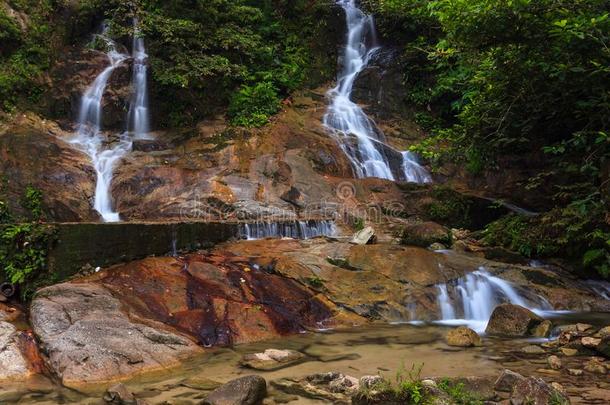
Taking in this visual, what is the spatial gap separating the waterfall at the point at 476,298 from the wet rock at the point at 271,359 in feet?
10.4

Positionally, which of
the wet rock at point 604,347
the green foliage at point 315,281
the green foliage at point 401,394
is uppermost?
the green foliage at point 315,281

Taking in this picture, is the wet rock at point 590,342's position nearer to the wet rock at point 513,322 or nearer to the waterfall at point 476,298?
the wet rock at point 513,322

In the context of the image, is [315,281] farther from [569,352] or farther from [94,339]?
[569,352]

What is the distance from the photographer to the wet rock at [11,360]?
537cm

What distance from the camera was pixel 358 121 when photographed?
17.4 m

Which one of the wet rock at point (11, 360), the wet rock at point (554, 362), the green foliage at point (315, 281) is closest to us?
the wet rock at point (554, 362)

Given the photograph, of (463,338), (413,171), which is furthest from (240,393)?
(413,171)

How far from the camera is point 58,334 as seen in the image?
595 cm

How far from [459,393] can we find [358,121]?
1401 cm

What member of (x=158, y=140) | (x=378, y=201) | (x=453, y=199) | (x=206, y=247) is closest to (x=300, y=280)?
(x=206, y=247)

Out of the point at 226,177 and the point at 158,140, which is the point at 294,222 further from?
the point at 158,140

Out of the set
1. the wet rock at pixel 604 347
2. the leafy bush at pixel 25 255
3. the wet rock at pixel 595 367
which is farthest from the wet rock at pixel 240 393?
the leafy bush at pixel 25 255

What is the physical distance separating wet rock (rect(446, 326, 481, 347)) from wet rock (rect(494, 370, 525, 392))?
1.88 m

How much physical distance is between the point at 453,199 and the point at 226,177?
245 inches
